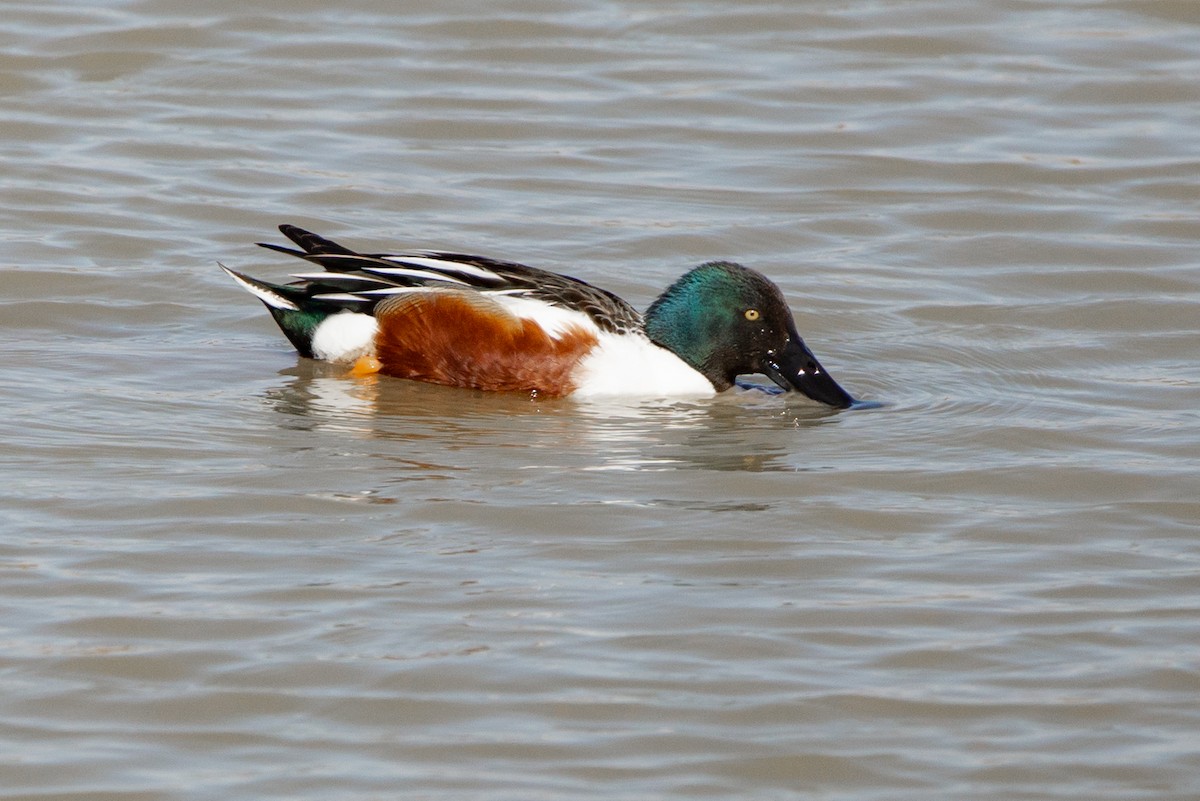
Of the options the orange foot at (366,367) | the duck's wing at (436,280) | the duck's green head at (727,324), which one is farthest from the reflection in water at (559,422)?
the duck's wing at (436,280)

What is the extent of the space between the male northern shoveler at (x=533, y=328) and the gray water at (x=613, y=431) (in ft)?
0.52

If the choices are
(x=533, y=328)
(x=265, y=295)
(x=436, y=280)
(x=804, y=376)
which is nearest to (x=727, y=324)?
(x=804, y=376)

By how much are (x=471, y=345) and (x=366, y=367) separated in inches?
19.3

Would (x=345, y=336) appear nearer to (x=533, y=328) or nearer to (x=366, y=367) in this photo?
(x=366, y=367)

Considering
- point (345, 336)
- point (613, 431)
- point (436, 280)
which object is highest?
point (436, 280)

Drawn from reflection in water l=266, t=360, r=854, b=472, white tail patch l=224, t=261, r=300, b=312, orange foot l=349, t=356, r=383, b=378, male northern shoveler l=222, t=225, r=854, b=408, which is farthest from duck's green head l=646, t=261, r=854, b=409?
white tail patch l=224, t=261, r=300, b=312

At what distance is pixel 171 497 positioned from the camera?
19.6ft

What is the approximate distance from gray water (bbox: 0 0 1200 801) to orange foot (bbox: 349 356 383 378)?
13 centimetres

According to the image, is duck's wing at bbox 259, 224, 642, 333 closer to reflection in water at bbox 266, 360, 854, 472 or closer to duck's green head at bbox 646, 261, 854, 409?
duck's green head at bbox 646, 261, 854, 409

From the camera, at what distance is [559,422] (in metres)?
7.21

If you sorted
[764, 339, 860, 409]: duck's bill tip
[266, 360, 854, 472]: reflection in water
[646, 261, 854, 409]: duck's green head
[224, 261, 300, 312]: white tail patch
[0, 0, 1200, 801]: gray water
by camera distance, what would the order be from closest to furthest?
→ [0, 0, 1200, 801]: gray water → [266, 360, 854, 472]: reflection in water → [764, 339, 860, 409]: duck's bill tip → [646, 261, 854, 409]: duck's green head → [224, 261, 300, 312]: white tail patch

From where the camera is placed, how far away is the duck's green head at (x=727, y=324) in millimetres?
7797

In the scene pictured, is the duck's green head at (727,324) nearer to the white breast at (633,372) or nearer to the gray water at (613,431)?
the white breast at (633,372)

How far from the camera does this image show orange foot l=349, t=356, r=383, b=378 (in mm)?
7859
